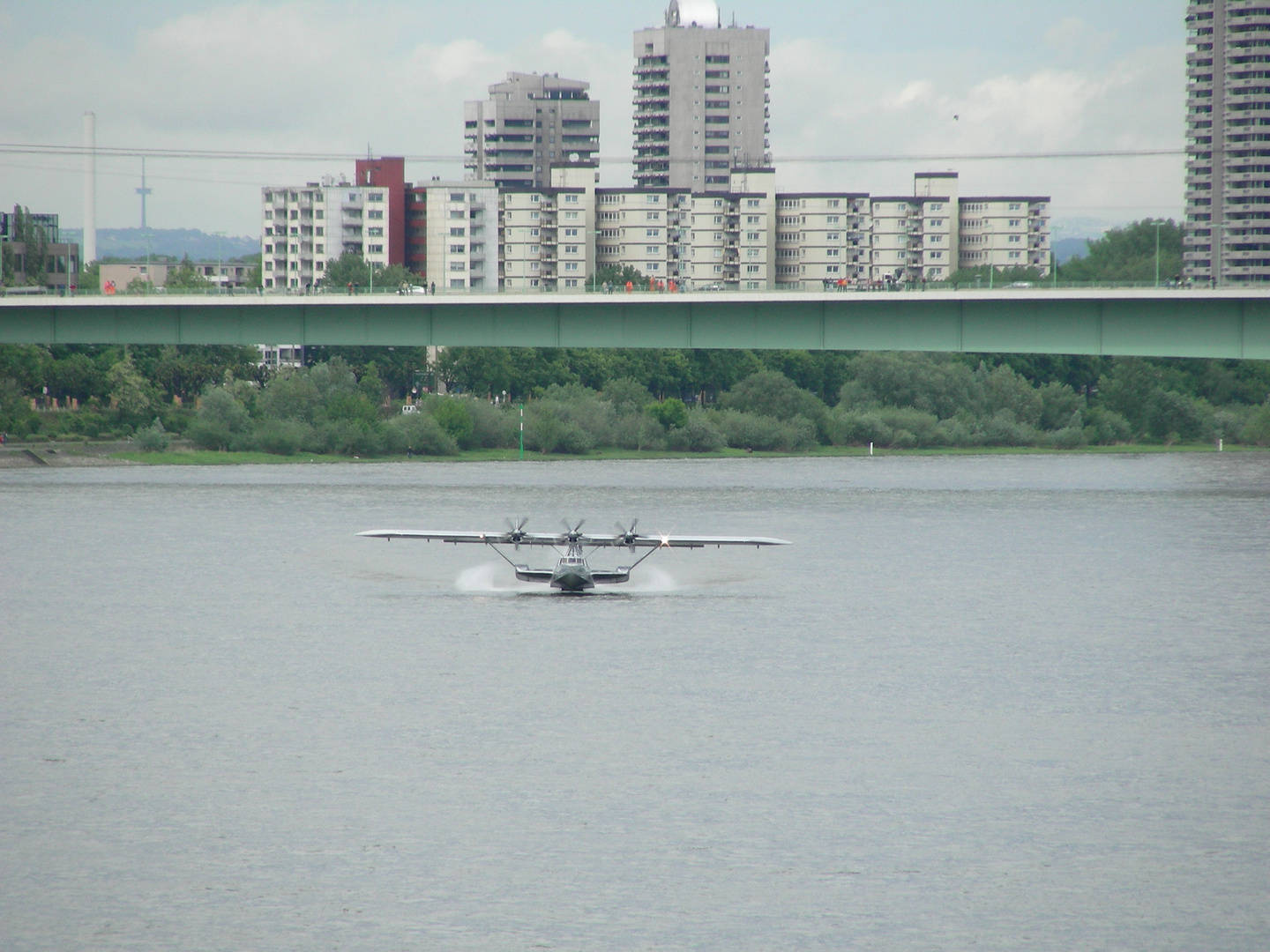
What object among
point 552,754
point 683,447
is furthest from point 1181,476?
point 552,754

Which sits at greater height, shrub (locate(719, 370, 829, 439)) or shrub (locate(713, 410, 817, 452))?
shrub (locate(719, 370, 829, 439))

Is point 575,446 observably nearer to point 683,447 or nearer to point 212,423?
point 683,447

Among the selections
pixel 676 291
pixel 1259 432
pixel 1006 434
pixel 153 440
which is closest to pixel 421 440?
pixel 153 440

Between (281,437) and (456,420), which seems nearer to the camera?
(281,437)

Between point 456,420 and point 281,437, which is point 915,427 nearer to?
point 456,420

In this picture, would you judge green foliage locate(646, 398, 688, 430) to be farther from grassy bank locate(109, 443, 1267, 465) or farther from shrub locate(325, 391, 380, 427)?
shrub locate(325, 391, 380, 427)

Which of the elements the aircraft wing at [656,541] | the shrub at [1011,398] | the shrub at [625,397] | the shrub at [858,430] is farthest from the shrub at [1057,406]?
the aircraft wing at [656,541]

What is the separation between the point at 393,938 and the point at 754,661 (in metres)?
27.6

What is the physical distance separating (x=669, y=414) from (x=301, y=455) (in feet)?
129

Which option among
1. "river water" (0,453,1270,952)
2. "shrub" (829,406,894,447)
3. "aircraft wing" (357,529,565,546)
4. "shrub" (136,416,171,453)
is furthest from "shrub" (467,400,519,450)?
"aircraft wing" (357,529,565,546)

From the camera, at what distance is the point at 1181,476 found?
463ft

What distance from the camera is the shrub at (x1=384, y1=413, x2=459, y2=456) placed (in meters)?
159

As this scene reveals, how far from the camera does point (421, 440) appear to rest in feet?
522

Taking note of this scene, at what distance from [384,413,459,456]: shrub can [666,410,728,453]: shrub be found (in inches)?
945
